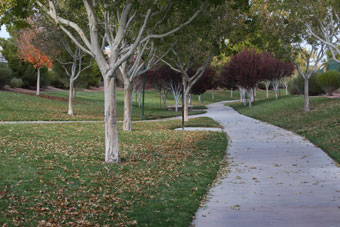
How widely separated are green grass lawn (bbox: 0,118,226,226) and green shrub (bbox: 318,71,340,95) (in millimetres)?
27853

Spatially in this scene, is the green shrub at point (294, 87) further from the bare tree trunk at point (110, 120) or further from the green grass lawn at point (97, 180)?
the bare tree trunk at point (110, 120)

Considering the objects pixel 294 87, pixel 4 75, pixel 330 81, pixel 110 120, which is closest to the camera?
pixel 110 120

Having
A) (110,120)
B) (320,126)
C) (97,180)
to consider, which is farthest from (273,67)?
(97,180)

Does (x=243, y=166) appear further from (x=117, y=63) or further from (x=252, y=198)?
(x=117, y=63)

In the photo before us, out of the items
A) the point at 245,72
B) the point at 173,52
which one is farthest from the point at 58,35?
the point at 245,72

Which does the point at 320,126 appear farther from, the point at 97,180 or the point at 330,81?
the point at 330,81

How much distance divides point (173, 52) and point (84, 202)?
64.1 feet

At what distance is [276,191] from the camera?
27.2ft

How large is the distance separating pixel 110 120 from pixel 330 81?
3364 cm

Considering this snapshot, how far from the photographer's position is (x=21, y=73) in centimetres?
5228

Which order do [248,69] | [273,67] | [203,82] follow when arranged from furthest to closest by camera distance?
[273,67], [203,82], [248,69]

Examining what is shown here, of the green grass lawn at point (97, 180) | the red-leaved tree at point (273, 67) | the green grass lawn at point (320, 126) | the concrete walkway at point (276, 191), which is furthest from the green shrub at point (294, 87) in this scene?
the concrete walkway at point (276, 191)

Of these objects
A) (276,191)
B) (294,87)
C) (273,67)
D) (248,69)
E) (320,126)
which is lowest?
(276,191)

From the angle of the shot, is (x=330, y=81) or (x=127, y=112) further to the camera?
(x=330, y=81)
